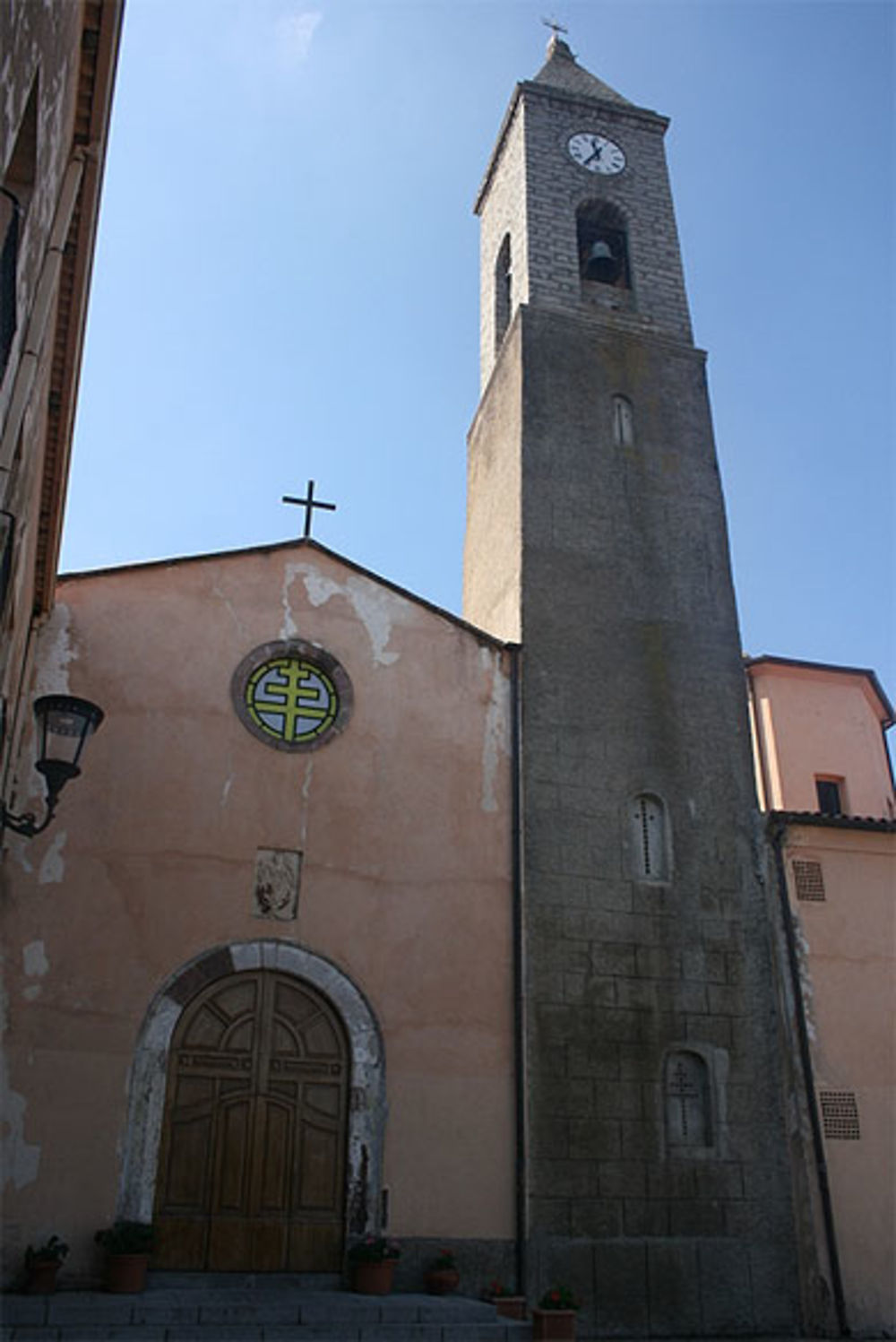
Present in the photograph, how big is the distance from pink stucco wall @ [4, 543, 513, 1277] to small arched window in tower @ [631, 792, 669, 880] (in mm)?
1581

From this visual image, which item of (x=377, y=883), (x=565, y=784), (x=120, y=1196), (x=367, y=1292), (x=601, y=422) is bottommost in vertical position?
(x=367, y=1292)

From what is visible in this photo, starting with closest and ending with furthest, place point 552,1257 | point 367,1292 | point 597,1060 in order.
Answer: point 367,1292 < point 552,1257 < point 597,1060

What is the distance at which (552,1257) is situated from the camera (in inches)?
426

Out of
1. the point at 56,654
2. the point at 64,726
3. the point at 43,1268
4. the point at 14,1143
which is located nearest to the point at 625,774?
the point at 56,654

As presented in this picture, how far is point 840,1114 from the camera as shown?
1223cm

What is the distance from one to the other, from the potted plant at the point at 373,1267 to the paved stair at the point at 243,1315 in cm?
13

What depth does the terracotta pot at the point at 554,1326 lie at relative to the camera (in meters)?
9.34

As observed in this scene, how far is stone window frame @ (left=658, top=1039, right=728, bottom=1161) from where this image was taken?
1159 centimetres

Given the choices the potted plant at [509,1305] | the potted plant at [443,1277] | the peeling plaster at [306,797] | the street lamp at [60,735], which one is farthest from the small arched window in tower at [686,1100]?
the street lamp at [60,735]

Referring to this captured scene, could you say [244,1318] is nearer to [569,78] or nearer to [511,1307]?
[511,1307]

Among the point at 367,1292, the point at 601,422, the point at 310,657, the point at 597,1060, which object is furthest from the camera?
the point at 601,422

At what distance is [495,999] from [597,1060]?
1223 mm

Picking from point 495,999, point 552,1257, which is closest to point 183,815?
point 495,999

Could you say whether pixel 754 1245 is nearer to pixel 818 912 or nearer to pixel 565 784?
pixel 818 912
